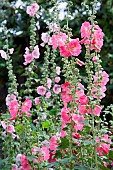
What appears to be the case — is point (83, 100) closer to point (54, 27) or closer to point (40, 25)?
point (54, 27)

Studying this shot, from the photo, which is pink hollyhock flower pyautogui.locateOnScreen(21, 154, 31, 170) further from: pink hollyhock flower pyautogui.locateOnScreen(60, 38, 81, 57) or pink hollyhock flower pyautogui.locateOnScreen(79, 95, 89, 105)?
pink hollyhock flower pyautogui.locateOnScreen(60, 38, 81, 57)

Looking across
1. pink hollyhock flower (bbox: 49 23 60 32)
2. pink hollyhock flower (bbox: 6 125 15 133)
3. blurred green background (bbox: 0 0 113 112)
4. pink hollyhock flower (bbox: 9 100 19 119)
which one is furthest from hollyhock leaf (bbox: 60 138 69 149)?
blurred green background (bbox: 0 0 113 112)

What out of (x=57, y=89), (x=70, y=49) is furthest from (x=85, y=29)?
(x=57, y=89)

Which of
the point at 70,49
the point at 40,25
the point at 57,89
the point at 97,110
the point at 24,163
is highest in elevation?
the point at 40,25

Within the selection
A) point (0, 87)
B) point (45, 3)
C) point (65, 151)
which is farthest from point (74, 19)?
point (65, 151)

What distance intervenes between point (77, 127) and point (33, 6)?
0.68m

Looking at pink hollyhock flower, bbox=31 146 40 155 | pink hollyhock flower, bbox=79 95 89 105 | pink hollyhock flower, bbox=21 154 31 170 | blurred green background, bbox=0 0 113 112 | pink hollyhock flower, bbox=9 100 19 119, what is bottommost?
pink hollyhock flower, bbox=21 154 31 170

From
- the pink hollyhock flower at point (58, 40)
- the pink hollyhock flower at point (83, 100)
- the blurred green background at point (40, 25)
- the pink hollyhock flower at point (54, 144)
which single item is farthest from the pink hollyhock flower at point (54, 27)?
the blurred green background at point (40, 25)

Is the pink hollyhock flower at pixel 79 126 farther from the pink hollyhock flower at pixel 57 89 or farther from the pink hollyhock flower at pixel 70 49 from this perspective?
the pink hollyhock flower at pixel 57 89

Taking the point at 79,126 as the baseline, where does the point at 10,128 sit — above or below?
above

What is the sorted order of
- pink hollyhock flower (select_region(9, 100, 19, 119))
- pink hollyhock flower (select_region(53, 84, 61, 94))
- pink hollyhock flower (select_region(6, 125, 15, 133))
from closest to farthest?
pink hollyhock flower (select_region(9, 100, 19, 119)) → pink hollyhock flower (select_region(6, 125, 15, 133)) → pink hollyhock flower (select_region(53, 84, 61, 94))

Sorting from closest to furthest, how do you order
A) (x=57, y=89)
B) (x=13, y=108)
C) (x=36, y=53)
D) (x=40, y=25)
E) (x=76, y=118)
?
(x=76, y=118) < (x=13, y=108) < (x=36, y=53) < (x=57, y=89) < (x=40, y=25)

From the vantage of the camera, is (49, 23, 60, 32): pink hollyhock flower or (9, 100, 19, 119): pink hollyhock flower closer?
(9, 100, 19, 119): pink hollyhock flower

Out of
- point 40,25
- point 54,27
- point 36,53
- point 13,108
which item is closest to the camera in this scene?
point 13,108
